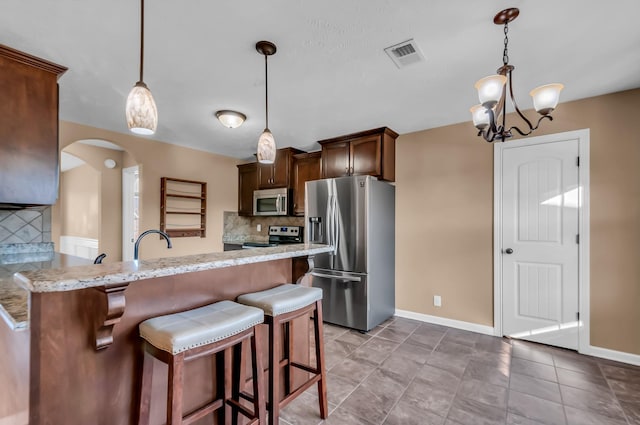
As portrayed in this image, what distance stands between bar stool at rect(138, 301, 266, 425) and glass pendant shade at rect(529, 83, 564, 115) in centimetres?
193

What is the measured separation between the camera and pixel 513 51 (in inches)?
78.5

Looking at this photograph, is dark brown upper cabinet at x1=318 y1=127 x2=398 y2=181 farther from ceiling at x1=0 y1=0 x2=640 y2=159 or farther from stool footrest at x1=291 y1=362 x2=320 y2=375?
stool footrest at x1=291 y1=362 x2=320 y2=375

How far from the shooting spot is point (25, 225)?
9.06 ft

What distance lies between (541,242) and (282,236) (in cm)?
338

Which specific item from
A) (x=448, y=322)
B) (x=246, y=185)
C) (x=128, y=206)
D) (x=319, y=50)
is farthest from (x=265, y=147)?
(x=128, y=206)

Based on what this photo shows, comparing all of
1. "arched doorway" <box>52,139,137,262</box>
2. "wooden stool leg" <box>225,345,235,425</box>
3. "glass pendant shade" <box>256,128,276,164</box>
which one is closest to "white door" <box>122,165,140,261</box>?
"arched doorway" <box>52,139,137,262</box>

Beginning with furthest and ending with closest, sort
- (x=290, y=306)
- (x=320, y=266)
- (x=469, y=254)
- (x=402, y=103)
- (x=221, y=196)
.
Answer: (x=221, y=196)
(x=320, y=266)
(x=469, y=254)
(x=402, y=103)
(x=290, y=306)

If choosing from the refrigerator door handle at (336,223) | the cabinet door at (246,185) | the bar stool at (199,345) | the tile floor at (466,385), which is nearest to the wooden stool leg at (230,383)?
the bar stool at (199,345)

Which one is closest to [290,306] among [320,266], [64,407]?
[64,407]

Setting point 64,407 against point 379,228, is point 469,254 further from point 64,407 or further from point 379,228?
point 64,407

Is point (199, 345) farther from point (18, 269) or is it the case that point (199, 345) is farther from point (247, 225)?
point (247, 225)

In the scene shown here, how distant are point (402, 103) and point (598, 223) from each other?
82.8 inches

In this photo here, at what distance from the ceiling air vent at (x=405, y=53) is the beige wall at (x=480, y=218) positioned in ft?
5.16

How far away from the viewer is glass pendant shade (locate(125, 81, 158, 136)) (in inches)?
53.7
